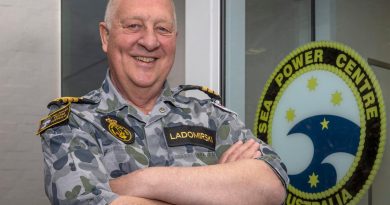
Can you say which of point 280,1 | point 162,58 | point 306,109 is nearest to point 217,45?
point 280,1

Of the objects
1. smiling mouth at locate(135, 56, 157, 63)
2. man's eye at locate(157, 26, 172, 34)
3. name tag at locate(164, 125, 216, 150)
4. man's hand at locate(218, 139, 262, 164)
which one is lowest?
man's hand at locate(218, 139, 262, 164)

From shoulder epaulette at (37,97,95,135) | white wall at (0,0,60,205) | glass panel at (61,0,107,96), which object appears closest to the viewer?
shoulder epaulette at (37,97,95,135)

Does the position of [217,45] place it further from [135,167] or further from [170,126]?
[135,167]

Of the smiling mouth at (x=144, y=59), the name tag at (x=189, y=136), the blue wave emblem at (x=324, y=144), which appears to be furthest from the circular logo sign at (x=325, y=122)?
the smiling mouth at (x=144, y=59)

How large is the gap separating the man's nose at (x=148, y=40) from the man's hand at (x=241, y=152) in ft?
0.99

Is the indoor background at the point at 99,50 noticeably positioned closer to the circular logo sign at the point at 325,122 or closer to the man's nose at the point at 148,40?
the circular logo sign at the point at 325,122

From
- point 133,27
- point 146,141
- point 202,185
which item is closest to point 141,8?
point 133,27

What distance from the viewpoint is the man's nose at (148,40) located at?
4.01ft

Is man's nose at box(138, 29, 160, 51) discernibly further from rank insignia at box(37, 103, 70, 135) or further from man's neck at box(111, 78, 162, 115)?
rank insignia at box(37, 103, 70, 135)

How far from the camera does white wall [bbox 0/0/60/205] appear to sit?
3.52m

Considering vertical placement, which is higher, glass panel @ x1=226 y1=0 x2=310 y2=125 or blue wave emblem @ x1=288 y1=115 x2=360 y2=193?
glass panel @ x1=226 y1=0 x2=310 y2=125

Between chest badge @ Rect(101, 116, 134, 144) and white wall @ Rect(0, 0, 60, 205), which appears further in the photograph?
white wall @ Rect(0, 0, 60, 205)

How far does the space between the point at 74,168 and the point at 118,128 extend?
153 millimetres

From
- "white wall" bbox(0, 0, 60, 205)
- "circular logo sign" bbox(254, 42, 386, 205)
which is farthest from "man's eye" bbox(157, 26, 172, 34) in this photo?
"white wall" bbox(0, 0, 60, 205)
